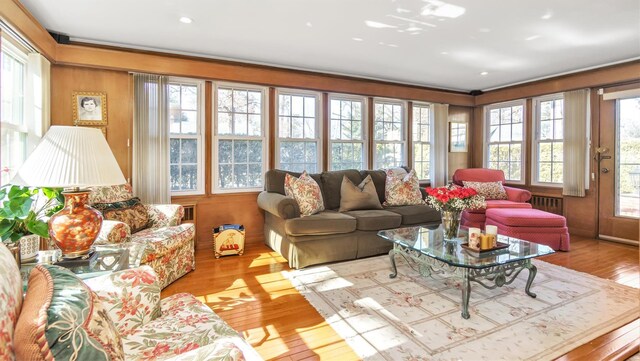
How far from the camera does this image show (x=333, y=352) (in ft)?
6.47

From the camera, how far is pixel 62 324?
0.75 meters

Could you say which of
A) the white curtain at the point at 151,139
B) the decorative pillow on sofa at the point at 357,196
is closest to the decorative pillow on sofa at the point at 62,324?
the white curtain at the point at 151,139

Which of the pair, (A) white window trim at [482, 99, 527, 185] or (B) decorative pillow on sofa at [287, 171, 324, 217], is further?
(A) white window trim at [482, 99, 527, 185]

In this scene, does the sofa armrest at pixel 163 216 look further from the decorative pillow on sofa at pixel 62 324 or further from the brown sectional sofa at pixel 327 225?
the decorative pillow on sofa at pixel 62 324

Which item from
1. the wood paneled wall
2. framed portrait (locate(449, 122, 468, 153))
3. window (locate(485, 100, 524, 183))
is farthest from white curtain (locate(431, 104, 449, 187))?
the wood paneled wall

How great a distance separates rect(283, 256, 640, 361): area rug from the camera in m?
2.00

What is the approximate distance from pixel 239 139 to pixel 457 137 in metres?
4.17

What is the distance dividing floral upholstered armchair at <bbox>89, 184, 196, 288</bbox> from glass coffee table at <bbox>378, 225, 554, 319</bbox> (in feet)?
6.50

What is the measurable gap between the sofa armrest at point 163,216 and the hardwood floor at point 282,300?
58cm

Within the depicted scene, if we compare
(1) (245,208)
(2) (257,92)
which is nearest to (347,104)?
(2) (257,92)

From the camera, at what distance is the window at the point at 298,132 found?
4.72 m

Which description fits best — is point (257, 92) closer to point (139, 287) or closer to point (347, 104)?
point (347, 104)

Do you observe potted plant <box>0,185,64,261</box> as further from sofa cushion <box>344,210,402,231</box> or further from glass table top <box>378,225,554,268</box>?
sofa cushion <box>344,210,402,231</box>

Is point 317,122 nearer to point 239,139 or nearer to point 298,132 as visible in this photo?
point 298,132
